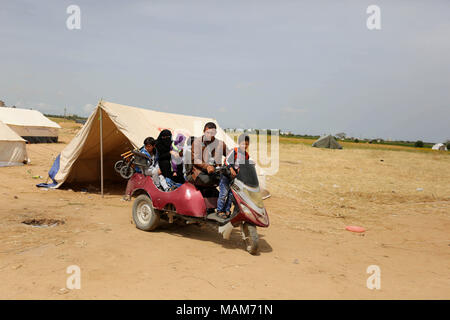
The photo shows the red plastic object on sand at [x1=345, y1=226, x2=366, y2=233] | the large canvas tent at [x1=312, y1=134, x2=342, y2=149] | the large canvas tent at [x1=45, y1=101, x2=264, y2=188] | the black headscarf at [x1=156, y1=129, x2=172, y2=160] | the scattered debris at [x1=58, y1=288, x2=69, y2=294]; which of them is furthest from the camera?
the large canvas tent at [x1=312, y1=134, x2=342, y2=149]

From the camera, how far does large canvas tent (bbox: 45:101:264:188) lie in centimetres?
923

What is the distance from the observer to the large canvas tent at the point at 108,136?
30.3ft

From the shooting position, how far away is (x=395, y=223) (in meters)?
8.40

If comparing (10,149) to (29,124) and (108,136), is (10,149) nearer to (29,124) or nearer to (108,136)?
A: (108,136)

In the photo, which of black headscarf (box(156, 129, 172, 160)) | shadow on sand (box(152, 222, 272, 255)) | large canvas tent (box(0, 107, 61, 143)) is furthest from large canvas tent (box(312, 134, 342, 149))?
black headscarf (box(156, 129, 172, 160))

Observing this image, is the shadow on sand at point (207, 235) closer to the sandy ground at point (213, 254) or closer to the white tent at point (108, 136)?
the sandy ground at point (213, 254)

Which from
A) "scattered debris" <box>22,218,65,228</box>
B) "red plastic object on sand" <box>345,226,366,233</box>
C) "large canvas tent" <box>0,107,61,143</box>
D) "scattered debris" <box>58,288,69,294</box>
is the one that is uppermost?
"large canvas tent" <box>0,107,61,143</box>

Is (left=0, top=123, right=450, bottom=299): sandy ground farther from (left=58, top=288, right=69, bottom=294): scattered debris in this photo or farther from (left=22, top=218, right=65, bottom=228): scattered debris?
(left=22, top=218, right=65, bottom=228): scattered debris

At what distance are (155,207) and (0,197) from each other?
5005 millimetres

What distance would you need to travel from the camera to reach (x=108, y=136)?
1039 cm

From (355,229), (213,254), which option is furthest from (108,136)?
(355,229)

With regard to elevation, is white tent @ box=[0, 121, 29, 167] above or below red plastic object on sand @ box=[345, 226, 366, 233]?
above
